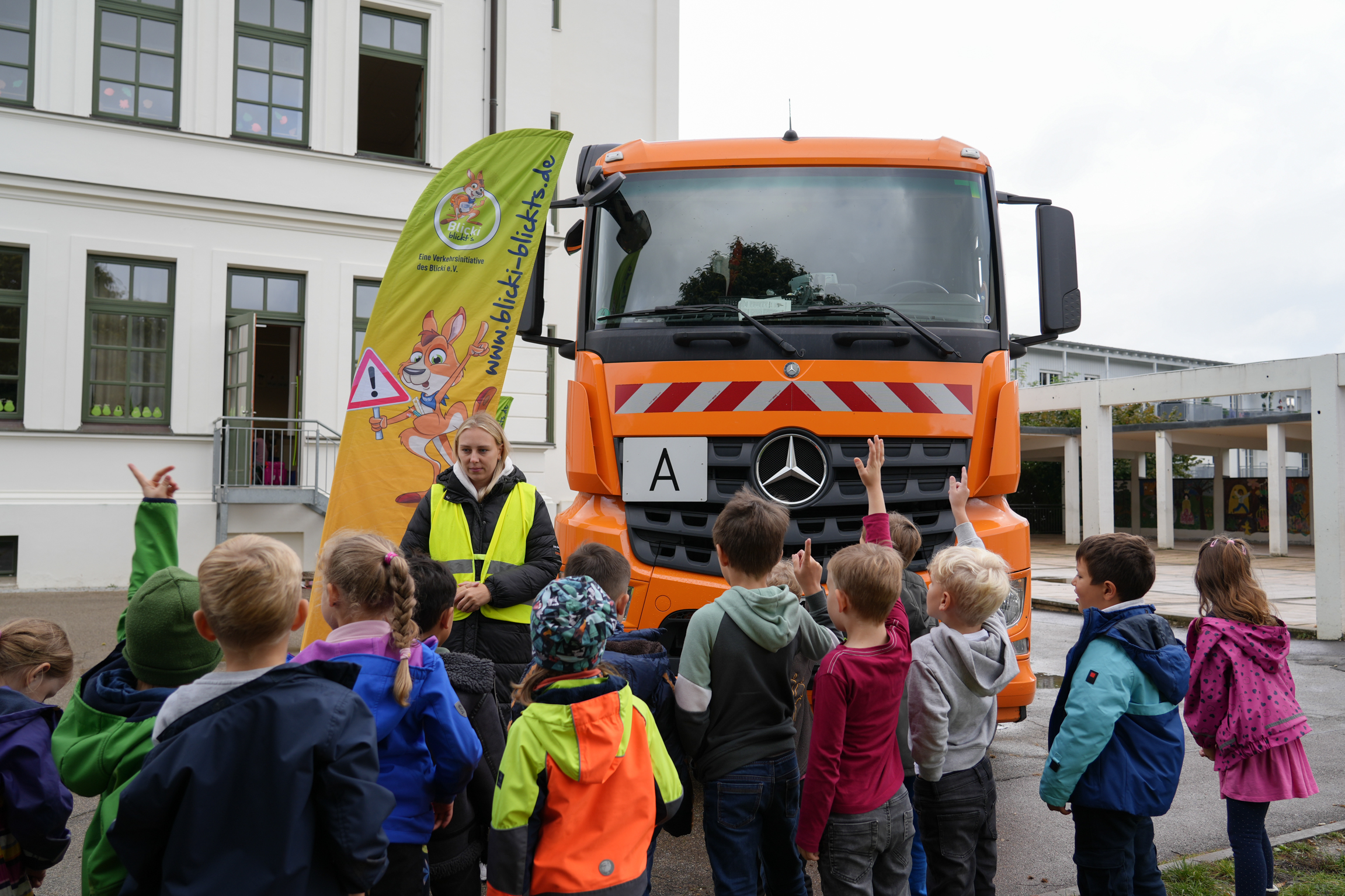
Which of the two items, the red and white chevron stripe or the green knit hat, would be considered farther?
the red and white chevron stripe

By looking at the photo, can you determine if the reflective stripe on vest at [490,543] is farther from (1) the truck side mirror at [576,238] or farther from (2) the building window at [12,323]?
(2) the building window at [12,323]

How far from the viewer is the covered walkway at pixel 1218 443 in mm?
10578

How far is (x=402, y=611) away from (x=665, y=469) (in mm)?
2387

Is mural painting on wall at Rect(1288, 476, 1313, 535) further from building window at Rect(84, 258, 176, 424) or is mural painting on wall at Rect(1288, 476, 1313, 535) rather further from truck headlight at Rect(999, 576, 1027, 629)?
building window at Rect(84, 258, 176, 424)

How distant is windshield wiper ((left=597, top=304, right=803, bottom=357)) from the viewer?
15.1ft

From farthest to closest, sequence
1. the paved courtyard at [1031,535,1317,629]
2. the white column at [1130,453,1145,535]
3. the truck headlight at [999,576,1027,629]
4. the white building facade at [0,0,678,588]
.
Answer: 1. the white column at [1130,453,1145,535]
2. the paved courtyard at [1031,535,1317,629]
3. the white building facade at [0,0,678,588]
4. the truck headlight at [999,576,1027,629]

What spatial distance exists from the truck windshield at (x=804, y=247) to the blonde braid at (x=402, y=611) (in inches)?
108

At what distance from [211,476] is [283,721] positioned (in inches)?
502

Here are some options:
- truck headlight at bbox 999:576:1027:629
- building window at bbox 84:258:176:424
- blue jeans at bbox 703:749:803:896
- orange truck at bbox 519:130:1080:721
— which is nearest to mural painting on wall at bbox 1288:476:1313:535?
Result: orange truck at bbox 519:130:1080:721

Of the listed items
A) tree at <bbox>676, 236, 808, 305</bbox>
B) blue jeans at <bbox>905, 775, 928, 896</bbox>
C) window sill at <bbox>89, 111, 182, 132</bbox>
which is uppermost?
window sill at <bbox>89, 111, 182, 132</bbox>

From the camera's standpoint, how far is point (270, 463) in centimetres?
1363

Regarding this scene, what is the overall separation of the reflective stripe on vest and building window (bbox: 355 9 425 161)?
491 inches

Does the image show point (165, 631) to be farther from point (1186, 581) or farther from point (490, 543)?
point (1186, 581)

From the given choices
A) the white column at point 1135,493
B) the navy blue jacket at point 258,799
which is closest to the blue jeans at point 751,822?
the navy blue jacket at point 258,799
